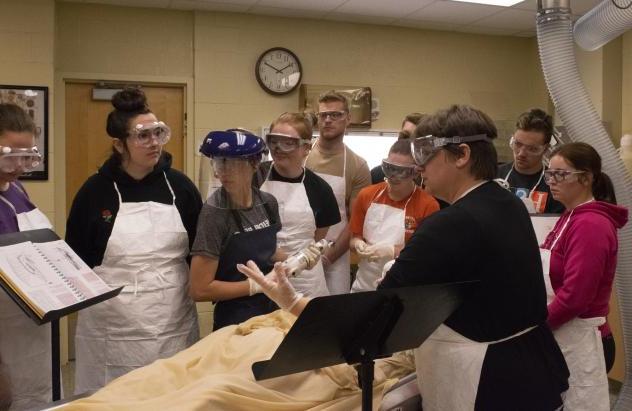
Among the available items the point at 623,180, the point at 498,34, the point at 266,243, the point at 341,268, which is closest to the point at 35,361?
the point at 266,243

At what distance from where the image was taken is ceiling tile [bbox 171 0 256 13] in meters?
4.91

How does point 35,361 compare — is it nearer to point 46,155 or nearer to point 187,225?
point 187,225

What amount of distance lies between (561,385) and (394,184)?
1.37 meters

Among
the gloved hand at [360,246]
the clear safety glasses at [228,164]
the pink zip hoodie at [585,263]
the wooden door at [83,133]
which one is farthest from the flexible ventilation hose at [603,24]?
the wooden door at [83,133]

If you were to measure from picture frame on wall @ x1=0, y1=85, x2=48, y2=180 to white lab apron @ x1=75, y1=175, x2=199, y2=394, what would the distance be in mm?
2546

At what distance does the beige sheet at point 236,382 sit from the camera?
162 cm

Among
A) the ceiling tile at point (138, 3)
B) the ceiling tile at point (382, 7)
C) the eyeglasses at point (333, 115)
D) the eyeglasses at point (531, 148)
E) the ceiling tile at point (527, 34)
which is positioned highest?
the ceiling tile at point (527, 34)

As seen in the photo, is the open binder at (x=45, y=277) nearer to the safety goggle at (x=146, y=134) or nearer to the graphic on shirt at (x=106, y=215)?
the graphic on shirt at (x=106, y=215)

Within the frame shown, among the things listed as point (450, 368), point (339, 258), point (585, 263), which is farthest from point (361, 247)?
point (450, 368)

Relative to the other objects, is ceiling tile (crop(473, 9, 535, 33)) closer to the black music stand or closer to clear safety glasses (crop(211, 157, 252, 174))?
clear safety glasses (crop(211, 157, 252, 174))

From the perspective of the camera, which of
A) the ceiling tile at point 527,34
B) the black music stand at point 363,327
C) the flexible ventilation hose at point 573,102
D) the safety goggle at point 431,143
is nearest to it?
the black music stand at point 363,327

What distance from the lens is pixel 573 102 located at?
275 cm

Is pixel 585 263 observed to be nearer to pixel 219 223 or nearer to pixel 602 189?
pixel 602 189

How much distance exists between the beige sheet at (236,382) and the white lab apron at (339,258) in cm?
106
